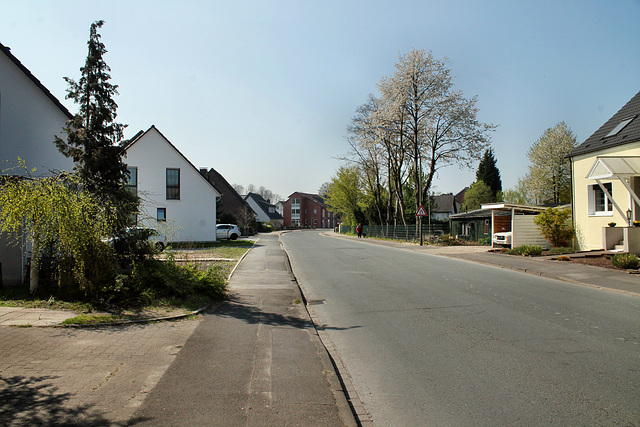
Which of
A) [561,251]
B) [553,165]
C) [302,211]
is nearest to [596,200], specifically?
[561,251]

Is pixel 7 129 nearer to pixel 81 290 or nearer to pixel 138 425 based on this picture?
pixel 81 290

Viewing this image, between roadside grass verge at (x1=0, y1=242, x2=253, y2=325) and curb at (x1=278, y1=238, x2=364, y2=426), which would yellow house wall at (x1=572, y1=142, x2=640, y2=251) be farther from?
roadside grass verge at (x1=0, y1=242, x2=253, y2=325)

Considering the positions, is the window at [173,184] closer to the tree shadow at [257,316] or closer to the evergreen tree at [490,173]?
the tree shadow at [257,316]

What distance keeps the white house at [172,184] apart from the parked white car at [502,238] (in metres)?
21.9

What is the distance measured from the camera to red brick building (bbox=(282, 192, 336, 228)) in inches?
4786

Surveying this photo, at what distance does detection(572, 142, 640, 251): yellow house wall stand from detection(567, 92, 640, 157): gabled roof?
0.23 meters

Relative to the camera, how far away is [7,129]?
39.9 feet

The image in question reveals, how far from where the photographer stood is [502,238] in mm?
23016

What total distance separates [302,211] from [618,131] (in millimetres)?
105542

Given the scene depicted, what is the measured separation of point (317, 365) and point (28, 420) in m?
2.90

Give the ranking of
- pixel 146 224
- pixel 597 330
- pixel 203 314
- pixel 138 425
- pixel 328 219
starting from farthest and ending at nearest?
pixel 328 219 → pixel 146 224 → pixel 203 314 → pixel 597 330 → pixel 138 425

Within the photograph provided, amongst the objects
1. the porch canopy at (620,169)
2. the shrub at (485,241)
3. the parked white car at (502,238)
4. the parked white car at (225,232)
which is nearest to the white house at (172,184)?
the parked white car at (225,232)

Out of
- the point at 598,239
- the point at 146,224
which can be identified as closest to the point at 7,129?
the point at 146,224

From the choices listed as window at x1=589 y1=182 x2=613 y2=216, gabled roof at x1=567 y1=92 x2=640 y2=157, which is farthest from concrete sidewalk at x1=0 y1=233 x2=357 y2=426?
window at x1=589 y1=182 x2=613 y2=216
